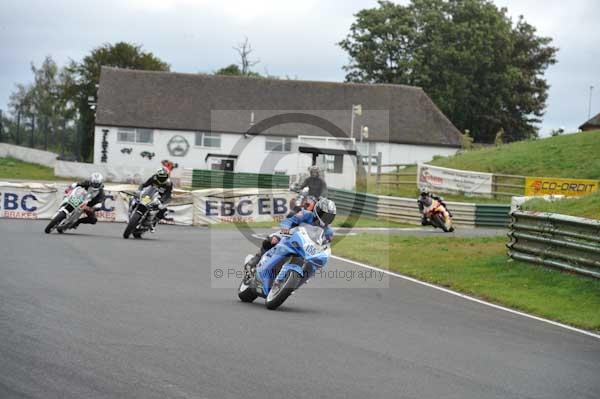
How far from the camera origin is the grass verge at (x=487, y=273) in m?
14.3

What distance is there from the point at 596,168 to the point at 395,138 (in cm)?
2432

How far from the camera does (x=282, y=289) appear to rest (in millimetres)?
11469

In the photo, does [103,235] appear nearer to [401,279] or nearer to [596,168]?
[401,279]

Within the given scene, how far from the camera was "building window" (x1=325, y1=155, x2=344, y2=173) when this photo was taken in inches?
1702

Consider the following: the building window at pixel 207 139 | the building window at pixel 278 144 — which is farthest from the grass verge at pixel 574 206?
the building window at pixel 207 139

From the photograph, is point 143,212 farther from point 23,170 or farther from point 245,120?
point 245,120

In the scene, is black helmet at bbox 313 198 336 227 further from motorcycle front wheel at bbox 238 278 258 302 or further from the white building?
the white building

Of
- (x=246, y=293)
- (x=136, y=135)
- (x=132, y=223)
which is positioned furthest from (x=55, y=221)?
(x=136, y=135)

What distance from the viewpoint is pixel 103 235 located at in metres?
22.3

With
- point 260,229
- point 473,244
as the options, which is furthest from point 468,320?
point 260,229

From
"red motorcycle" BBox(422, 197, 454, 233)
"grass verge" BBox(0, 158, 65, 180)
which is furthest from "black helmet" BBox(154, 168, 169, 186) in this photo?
"grass verge" BBox(0, 158, 65, 180)

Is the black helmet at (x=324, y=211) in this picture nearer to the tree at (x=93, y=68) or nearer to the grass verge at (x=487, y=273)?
the grass verge at (x=487, y=273)

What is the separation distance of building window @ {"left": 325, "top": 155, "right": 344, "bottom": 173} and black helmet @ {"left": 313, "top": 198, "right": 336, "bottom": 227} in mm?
31517

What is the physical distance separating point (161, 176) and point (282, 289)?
11.2 metres
